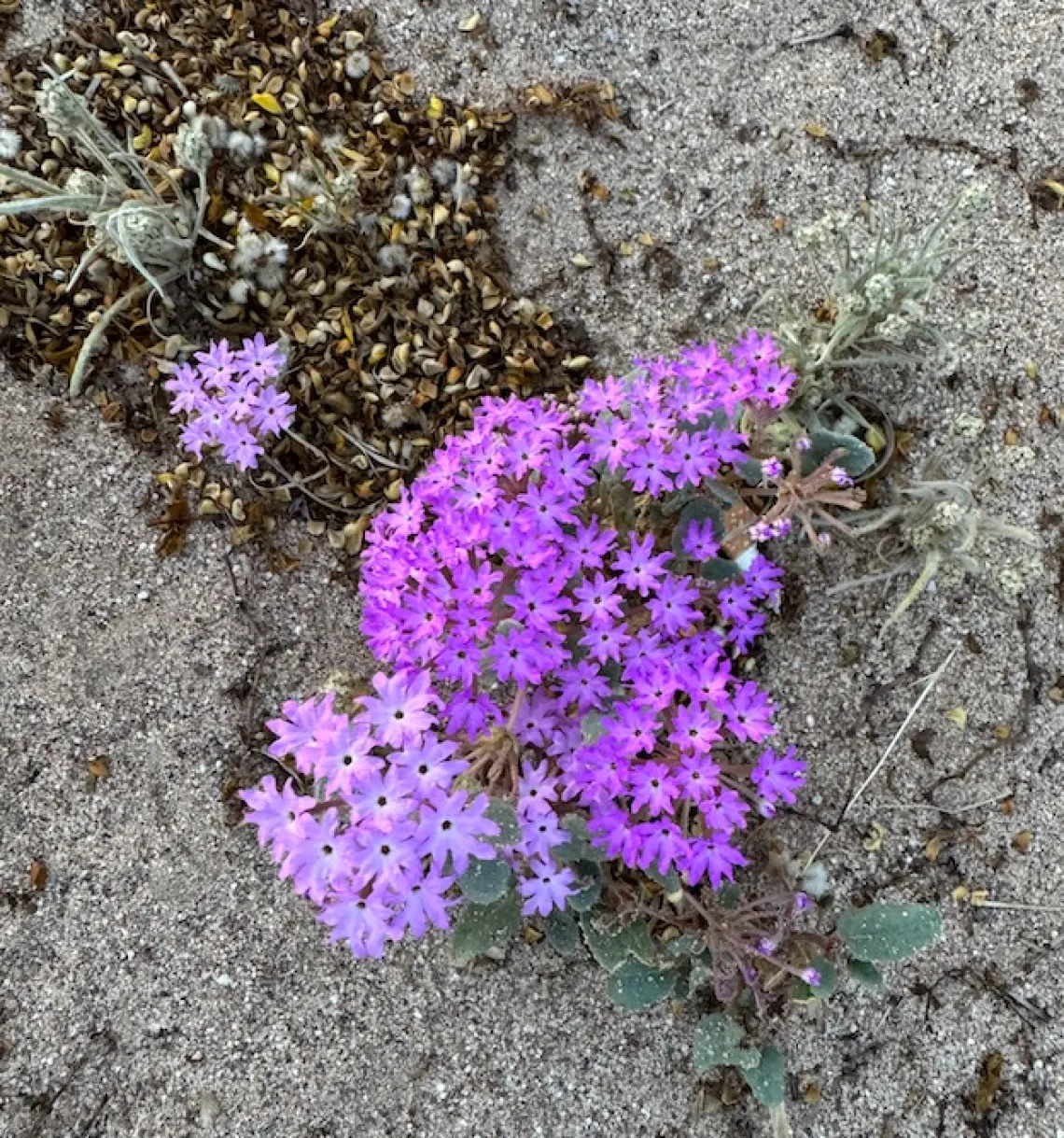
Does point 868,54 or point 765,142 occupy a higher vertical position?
point 868,54

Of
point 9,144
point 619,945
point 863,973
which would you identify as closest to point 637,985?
point 619,945

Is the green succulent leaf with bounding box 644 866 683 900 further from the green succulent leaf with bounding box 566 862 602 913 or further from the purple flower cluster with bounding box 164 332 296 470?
the purple flower cluster with bounding box 164 332 296 470

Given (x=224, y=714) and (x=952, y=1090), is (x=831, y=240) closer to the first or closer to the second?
(x=224, y=714)

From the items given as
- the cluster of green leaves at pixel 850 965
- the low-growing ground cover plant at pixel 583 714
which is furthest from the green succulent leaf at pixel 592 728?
the cluster of green leaves at pixel 850 965

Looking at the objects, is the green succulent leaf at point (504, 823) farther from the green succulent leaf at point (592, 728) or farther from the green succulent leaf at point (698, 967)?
the green succulent leaf at point (698, 967)

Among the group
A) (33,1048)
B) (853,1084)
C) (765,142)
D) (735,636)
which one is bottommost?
(33,1048)

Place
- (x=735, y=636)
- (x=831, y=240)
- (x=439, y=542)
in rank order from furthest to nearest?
1. (x=735, y=636)
2. (x=831, y=240)
3. (x=439, y=542)

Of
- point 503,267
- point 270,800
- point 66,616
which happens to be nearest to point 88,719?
point 66,616
